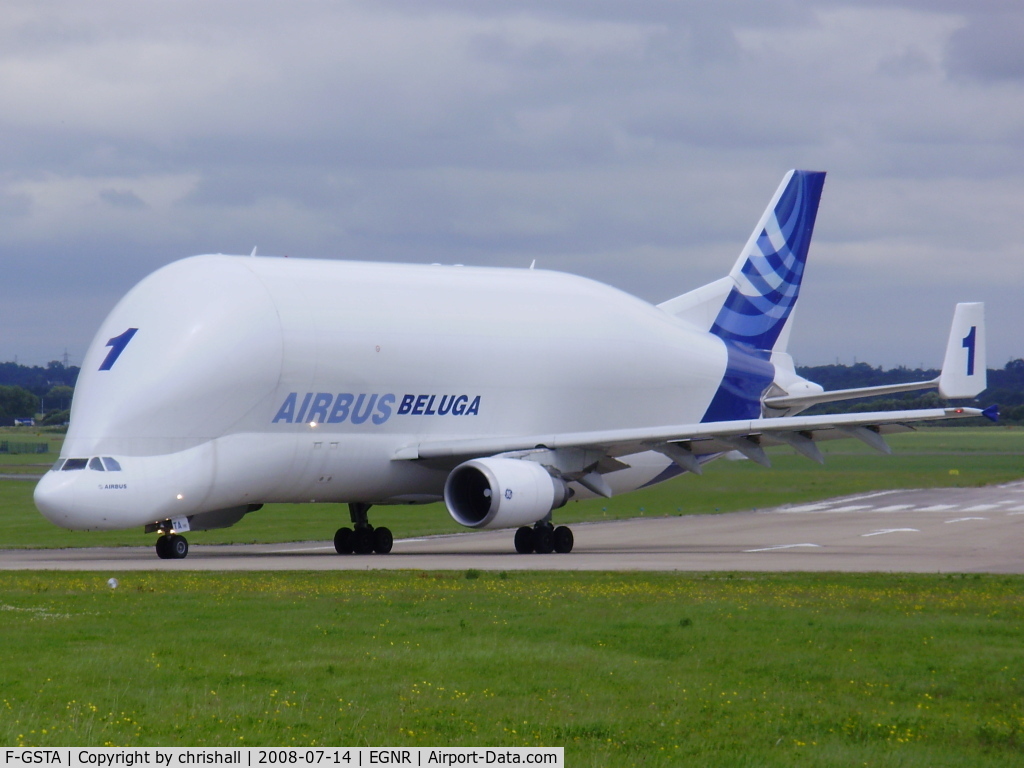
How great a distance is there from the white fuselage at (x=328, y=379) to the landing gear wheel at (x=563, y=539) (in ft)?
9.64

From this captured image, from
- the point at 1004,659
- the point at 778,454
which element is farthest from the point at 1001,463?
the point at 1004,659

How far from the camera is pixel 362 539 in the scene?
31781 millimetres

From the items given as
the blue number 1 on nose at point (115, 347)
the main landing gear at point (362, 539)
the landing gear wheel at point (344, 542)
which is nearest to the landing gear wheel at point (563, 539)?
→ the main landing gear at point (362, 539)

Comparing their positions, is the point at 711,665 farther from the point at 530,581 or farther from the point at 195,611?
the point at 530,581

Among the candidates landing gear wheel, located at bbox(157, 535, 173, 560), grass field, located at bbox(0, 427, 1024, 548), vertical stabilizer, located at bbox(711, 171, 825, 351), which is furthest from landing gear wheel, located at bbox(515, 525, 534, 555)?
vertical stabilizer, located at bbox(711, 171, 825, 351)

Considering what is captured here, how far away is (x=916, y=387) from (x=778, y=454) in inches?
1037

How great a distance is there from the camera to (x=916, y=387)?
34.4 meters

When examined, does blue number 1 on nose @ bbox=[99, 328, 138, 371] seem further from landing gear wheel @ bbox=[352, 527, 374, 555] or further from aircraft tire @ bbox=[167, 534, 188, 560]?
landing gear wheel @ bbox=[352, 527, 374, 555]

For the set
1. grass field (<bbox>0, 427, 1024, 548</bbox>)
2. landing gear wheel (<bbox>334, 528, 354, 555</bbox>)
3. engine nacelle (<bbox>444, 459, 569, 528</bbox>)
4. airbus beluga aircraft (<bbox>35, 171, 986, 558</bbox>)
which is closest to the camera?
airbus beluga aircraft (<bbox>35, 171, 986, 558</bbox>)

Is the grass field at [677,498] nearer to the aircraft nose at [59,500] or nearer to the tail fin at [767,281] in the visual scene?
the tail fin at [767,281]

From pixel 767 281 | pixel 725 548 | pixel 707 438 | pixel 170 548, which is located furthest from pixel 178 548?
pixel 767 281

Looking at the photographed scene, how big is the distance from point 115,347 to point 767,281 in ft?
64.6

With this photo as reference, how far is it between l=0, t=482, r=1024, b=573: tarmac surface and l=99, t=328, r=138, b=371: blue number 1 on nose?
3614 millimetres

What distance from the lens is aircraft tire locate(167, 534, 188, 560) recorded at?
27969mm
